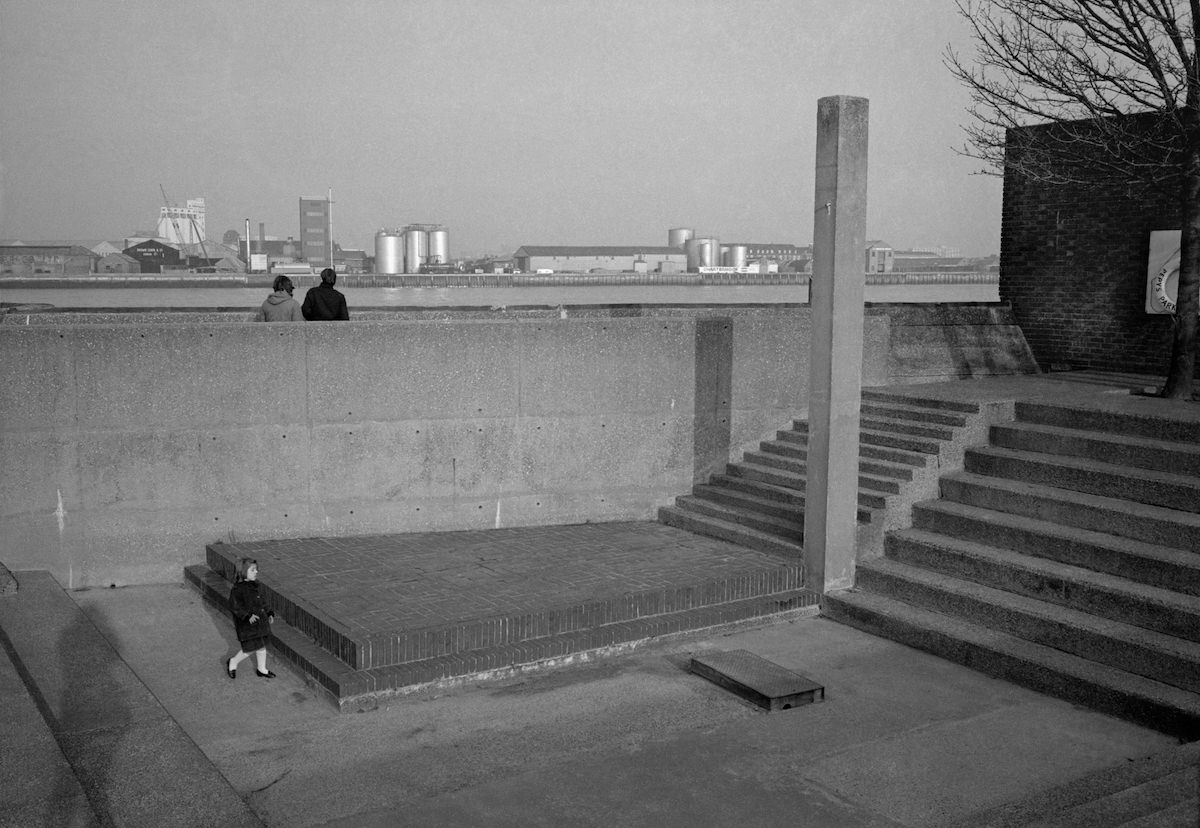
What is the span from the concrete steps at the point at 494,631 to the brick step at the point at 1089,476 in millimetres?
2218

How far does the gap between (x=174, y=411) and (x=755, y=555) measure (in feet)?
17.9

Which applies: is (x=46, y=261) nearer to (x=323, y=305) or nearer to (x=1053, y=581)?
(x=323, y=305)

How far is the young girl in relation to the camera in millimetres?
7766

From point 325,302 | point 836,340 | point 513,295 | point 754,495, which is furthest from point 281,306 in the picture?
point 513,295

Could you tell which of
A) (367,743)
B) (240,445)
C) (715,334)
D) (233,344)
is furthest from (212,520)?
(715,334)

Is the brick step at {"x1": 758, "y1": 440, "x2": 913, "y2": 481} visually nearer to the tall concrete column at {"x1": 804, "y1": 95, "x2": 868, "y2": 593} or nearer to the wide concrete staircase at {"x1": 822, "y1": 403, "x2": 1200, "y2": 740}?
the wide concrete staircase at {"x1": 822, "y1": 403, "x2": 1200, "y2": 740}

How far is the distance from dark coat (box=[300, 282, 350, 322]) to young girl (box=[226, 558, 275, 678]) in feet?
13.2

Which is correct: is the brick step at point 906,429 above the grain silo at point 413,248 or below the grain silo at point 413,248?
below

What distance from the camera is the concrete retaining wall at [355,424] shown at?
10.2 m

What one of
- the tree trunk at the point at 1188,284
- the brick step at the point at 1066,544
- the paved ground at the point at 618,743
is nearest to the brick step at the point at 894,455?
the brick step at the point at 1066,544

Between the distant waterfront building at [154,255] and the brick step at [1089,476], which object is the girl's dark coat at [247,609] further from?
the distant waterfront building at [154,255]

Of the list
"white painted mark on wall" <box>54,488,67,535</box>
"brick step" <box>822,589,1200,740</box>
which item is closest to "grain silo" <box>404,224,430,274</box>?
"white painted mark on wall" <box>54,488,67,535</box>

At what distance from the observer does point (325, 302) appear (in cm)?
1142

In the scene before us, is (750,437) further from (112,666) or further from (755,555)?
(112,666)
